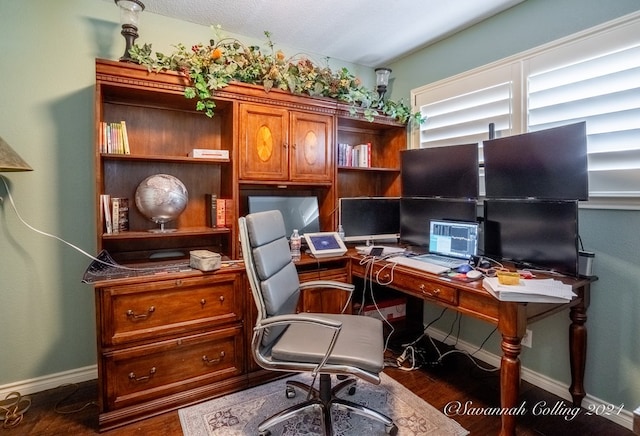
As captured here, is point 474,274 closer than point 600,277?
Yes

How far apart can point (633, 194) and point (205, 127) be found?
2.65 meters

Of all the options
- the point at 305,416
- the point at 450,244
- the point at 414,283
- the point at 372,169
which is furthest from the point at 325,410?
the point at 372,169

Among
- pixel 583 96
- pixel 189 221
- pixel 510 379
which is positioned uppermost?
pixel 583 96

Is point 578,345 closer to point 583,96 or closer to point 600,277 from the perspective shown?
point 600,277

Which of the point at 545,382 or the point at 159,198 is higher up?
the point at 159,198

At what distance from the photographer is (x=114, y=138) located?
2025 millimetres

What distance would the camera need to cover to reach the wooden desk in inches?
59.6

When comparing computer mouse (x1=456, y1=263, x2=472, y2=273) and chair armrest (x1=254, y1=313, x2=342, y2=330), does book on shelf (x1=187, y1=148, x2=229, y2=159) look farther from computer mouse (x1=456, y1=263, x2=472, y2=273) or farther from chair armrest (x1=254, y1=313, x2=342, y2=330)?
computer mouse (x1=456, y1=263, x2=472, y2=273)

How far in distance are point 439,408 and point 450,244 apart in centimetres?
99

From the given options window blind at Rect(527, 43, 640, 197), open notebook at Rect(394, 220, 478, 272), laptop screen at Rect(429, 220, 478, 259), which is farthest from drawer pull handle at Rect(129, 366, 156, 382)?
window blind at Rect(527, 43, 640, 197)

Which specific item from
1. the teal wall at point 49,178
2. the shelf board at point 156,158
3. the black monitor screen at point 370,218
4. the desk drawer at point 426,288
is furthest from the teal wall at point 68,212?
the black monitor screen at point 370,218

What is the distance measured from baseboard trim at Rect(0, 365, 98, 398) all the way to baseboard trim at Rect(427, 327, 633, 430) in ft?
8.64

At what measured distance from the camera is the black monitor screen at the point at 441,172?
7.44ft

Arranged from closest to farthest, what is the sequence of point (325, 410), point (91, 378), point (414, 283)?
point (325, 410), point (414, 283), point (91, 378)
